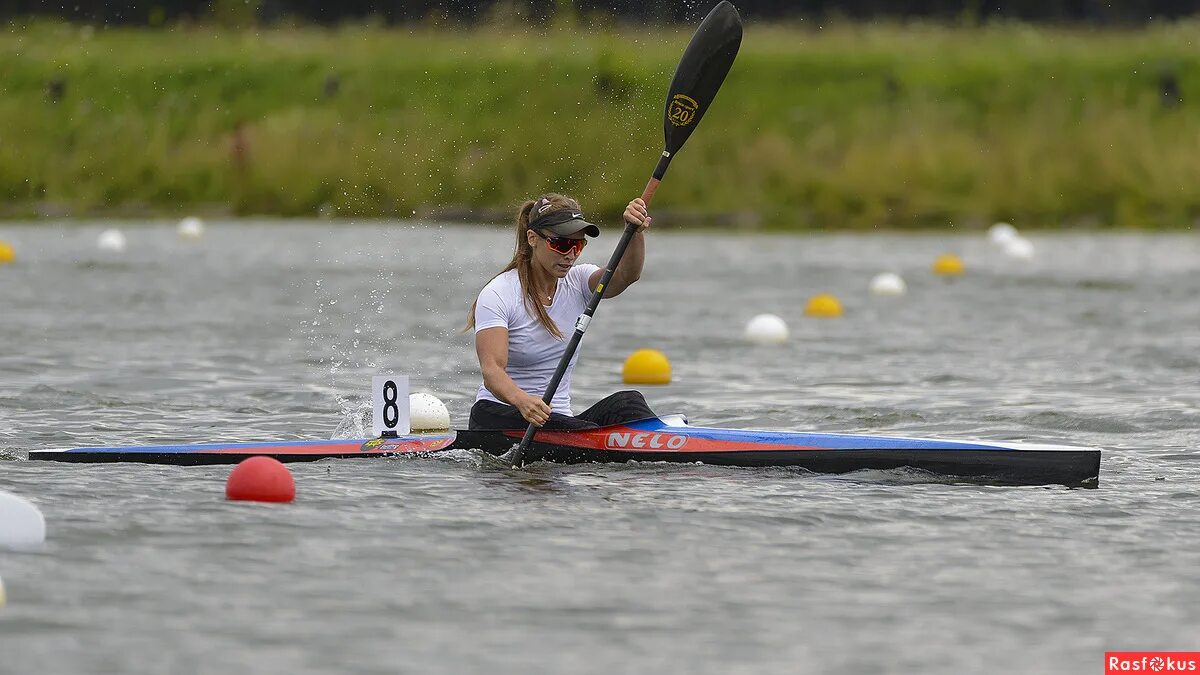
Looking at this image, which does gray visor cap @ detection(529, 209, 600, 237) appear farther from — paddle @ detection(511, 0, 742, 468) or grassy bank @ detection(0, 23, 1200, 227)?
grassy bank @ detection(0, 23, 1200, 227)

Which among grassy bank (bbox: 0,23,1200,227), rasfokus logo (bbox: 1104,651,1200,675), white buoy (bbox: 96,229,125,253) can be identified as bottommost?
rasfokus logo (bbox: 1104,651,1200,675)

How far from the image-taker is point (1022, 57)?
98.7 ft

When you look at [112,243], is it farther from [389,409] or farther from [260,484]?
[260,484]

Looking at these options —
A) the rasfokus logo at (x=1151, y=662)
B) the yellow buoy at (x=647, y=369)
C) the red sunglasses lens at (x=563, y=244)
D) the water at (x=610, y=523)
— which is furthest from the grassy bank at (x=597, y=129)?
the rasfokus logo at (x=1151, y=662)

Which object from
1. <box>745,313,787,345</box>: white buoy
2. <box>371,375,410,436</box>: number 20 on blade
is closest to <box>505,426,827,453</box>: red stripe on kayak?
<box>371,375,410,436</box>: number 20 on blade

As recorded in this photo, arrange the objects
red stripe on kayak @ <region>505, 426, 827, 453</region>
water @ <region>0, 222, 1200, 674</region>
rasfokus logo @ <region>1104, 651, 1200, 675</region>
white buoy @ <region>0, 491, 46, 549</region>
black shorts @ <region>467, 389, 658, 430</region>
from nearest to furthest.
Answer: rasfokus logo @ <region>1104, 651, 1200, 675</region> < water @ <region>0, 222, 1200, 674</region> < white buoy @ <region>0, 491, 46, 549</region> < red stripe on kayak @ <region>505, 426, 827, 453</region> < black shorts @ <region>467, 389, 658, 430</region>

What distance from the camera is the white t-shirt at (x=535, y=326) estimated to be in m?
8.55

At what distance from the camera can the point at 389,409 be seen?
8.85m

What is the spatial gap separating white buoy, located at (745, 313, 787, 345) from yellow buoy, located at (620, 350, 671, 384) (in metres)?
2.26

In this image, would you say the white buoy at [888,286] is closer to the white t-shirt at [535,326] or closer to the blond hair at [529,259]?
the white t-shirt at [535,326]

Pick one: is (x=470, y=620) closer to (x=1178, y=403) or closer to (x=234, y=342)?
(x=1178, y=403)

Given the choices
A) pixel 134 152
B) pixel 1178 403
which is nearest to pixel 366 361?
pixel 1178 403

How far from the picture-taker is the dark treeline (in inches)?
1244

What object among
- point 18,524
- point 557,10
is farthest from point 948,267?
point 18,524
